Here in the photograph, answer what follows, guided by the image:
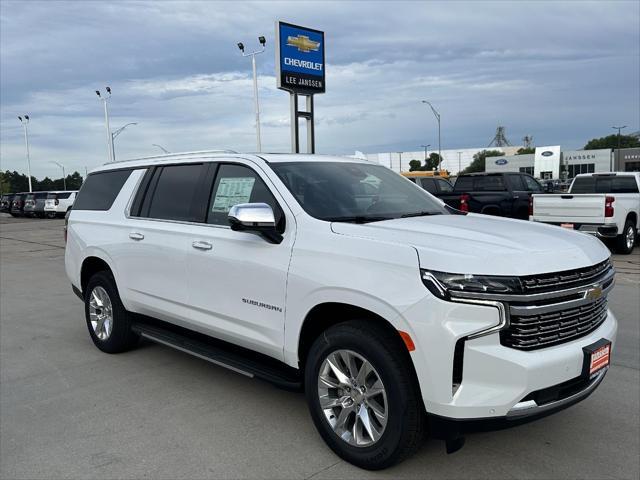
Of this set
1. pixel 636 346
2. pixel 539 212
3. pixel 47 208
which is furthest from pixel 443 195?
pixel 47 208

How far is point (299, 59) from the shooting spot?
57.0 ft

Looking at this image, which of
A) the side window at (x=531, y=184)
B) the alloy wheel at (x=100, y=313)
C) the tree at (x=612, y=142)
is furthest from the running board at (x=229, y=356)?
the tree at (x=612, y=142)

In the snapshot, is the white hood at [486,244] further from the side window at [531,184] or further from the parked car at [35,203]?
the parked car at [35,203]

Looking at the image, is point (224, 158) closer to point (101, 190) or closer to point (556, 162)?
point (101, 190)

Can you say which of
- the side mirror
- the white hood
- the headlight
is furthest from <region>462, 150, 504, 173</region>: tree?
the headlight

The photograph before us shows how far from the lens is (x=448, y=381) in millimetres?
2736

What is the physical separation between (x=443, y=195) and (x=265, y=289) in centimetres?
1365

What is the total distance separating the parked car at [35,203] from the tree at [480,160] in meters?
82.9

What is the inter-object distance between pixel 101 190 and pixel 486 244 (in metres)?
4.15

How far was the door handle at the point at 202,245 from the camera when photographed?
404 cm

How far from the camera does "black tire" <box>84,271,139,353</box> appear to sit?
206 inches

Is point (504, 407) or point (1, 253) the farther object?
point (1, 253)

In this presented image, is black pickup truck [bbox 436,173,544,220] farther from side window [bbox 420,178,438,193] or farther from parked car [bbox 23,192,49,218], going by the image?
parked car [bbox 23,192,49,218]

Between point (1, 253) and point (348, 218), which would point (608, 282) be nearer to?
point (348, 218)
